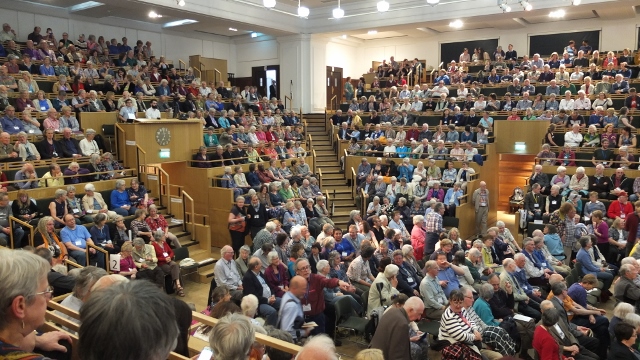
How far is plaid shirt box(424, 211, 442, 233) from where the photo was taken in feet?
30.7

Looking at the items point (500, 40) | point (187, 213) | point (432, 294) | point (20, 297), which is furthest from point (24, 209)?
point (500, 40)

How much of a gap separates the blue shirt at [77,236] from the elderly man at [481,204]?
830 centimetres

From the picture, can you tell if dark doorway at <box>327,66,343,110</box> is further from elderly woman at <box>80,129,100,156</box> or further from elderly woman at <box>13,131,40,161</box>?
elderly woman at <box>13,131,40,161</box>

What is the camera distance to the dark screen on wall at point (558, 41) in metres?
18.4

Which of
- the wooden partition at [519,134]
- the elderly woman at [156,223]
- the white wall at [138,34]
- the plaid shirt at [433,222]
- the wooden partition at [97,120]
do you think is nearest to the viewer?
the elderly woman at [156,223]

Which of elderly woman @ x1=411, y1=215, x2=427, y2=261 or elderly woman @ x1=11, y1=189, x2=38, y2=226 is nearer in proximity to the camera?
elderly woman @ x1=11, y1=189, x2=38, y2=226

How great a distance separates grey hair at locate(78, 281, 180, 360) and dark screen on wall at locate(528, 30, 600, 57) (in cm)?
2047

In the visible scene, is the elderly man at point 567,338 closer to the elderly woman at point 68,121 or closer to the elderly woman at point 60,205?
the elderly woman at point 60,205

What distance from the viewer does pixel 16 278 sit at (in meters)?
1.39

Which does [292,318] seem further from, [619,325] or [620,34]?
[620,34]

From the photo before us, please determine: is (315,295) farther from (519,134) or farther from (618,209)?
(519,134)

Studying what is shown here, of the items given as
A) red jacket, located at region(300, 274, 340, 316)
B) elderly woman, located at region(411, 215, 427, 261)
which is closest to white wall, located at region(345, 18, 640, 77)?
elderly woman, located at region(411, 215, 427, 261)

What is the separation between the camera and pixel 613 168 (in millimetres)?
10977

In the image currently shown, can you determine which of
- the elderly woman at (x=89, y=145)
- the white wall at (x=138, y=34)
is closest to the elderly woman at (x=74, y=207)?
the elderly woman at (x=89, y=145)
